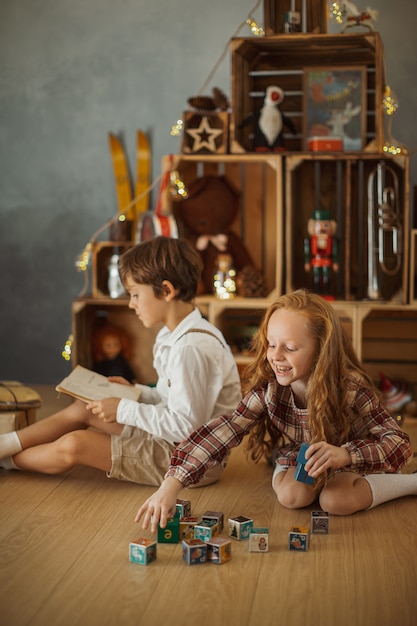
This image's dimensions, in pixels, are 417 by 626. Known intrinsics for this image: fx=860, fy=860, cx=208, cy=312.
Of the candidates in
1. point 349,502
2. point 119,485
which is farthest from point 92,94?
point 349,502

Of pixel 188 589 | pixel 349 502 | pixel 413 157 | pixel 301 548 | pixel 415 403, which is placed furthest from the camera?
pixel 413 157

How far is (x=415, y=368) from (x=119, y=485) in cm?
184

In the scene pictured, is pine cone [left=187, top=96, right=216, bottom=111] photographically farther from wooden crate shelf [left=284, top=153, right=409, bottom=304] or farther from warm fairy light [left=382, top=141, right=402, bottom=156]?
warm fairy light [left=382, top=141, right=402, bottom=156]

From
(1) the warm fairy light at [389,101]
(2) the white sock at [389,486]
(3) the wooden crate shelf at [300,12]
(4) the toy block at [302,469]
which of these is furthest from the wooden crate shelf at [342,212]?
(4) the toy block at [302,469]

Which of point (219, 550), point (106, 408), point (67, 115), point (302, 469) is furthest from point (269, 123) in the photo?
point (219, 550)

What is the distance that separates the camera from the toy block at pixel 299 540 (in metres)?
2.04

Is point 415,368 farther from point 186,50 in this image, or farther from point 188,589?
point 188,589

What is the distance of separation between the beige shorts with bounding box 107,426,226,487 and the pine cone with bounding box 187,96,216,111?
1749 mm

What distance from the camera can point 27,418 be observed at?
2.95 metres

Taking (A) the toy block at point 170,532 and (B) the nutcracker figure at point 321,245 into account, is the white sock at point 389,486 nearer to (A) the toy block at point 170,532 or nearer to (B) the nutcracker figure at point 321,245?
(A) the toy block at point 170,532

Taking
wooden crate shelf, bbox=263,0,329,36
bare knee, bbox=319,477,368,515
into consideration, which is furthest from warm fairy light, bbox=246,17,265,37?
bare knee, bbox=319,477,368,515

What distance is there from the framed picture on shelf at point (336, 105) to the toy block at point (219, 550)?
6.94 ft

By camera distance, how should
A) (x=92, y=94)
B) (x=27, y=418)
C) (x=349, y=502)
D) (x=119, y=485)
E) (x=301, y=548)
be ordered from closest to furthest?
(x=301, y=548) → (x=349, y=502) → (x=119, y=485) → (x=27, y=418) → (x=92, y=94)

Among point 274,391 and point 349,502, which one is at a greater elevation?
point 274,391
